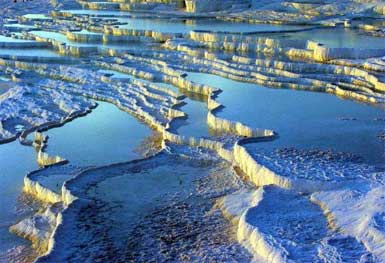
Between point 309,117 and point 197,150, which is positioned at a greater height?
point 309,117

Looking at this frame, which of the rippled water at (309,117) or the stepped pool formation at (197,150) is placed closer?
the stepped pool formation at (197,150)

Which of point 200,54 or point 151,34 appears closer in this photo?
point 200,54

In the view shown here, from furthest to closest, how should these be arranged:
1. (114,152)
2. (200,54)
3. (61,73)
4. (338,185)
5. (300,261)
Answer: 1. (200,54)
2. (61,73)
3. (114,152)
4. (338,185)
5. (300,261)

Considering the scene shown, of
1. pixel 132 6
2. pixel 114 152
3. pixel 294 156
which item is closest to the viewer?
pixel 294 156

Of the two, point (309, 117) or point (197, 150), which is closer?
point (197, 150)

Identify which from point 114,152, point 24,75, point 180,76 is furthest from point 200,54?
point 114,152

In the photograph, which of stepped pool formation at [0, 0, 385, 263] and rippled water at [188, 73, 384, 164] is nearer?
stepped pool formation at [0, 0, 385, 263]

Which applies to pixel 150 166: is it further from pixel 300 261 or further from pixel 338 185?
pixel 300 261
